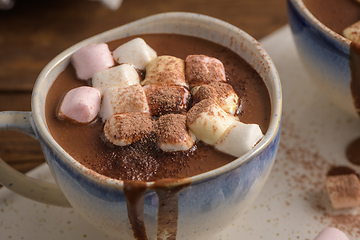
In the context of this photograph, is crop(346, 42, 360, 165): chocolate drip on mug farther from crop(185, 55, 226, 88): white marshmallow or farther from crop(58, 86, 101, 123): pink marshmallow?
crop(58, 86, 101, 123): pink marshmallow

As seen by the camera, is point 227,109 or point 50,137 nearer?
point 50,137

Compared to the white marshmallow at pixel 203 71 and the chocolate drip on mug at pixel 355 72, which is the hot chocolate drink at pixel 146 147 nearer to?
the white marshmallow at pixel 203 71

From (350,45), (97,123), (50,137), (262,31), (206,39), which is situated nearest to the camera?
(50,137)

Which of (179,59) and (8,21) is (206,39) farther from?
(8,21)

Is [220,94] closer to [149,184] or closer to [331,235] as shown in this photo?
[149,184]

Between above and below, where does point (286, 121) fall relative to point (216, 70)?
below

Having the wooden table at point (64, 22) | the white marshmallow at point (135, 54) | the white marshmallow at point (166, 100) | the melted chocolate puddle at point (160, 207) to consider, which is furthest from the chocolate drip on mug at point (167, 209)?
the wooden table at point (64, 22)

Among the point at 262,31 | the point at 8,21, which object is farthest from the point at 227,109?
the point at 8,21

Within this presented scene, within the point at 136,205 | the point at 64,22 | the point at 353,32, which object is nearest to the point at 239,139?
the point at 136,205
